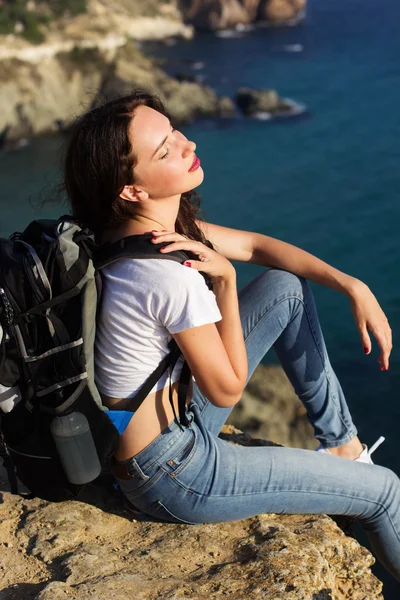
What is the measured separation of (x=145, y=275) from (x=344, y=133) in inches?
902

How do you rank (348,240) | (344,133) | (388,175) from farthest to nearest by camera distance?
(344,133) → (388,175) → (348,240)

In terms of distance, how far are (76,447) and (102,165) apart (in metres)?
0.97

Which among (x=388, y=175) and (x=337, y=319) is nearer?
(x=337, y=319)

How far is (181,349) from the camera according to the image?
2.43 m

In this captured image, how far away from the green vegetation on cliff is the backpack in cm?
2764

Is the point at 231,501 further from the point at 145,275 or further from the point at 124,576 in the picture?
the point at 145,275

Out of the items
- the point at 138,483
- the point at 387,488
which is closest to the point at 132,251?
the point at 138,483

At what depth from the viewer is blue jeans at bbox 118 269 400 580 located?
2654 mm

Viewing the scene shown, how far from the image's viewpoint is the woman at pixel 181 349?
2426 mm

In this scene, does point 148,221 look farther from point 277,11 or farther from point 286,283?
point 277,11

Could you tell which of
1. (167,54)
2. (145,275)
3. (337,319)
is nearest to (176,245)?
(145,275)

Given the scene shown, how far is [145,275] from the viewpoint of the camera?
2393 millimetres

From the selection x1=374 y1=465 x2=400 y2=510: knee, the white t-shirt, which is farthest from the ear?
x1=374 y1=465 x2=400 y2=510: knee

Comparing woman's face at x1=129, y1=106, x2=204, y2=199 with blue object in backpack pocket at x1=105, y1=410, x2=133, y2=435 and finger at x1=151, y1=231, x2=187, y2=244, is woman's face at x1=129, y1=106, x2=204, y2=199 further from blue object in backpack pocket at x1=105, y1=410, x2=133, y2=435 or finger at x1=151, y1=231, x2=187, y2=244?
blue object in backpack pocket at x1=105, y1=410, x2=133, y2=435
